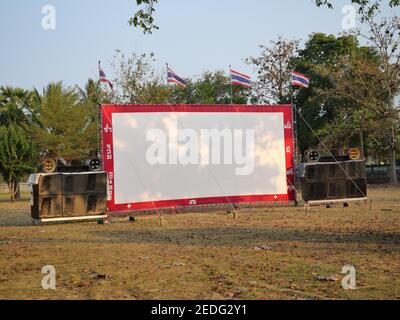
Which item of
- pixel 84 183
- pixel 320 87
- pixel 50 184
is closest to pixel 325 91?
pixel 320 87

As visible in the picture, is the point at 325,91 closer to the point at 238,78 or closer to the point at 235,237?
the point at 238,78

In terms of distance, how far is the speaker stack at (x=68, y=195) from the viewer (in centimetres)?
1708

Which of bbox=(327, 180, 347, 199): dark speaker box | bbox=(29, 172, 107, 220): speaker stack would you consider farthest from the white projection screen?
bbox=(327, 180, 347, 199): dark speaker box

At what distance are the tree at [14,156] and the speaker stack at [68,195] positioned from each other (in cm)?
1793

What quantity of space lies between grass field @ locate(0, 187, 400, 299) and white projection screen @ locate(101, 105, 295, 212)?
2120 millimetres

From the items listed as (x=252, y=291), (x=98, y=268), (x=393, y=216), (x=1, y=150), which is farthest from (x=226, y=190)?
(x=1, y=150)

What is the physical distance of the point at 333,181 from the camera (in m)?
20.4

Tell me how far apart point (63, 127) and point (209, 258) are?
2822cm

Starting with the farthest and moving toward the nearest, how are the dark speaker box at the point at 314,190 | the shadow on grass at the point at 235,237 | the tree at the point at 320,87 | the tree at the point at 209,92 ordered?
the tree at the point at 209,92 → the tree at the point at 320,87 → the dark speaker box at the point at 314,190 → the shadow on grass at the point at 235,237

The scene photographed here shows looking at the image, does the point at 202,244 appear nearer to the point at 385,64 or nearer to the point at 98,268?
the point at 98,268

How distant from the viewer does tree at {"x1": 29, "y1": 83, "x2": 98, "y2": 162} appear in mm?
36125

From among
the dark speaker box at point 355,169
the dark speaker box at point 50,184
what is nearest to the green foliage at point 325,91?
the dark speaker box at point 355,169

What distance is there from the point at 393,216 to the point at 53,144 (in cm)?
2524

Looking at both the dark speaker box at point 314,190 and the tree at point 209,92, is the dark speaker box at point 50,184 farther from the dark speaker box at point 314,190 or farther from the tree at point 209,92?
the tree at point 209,92
